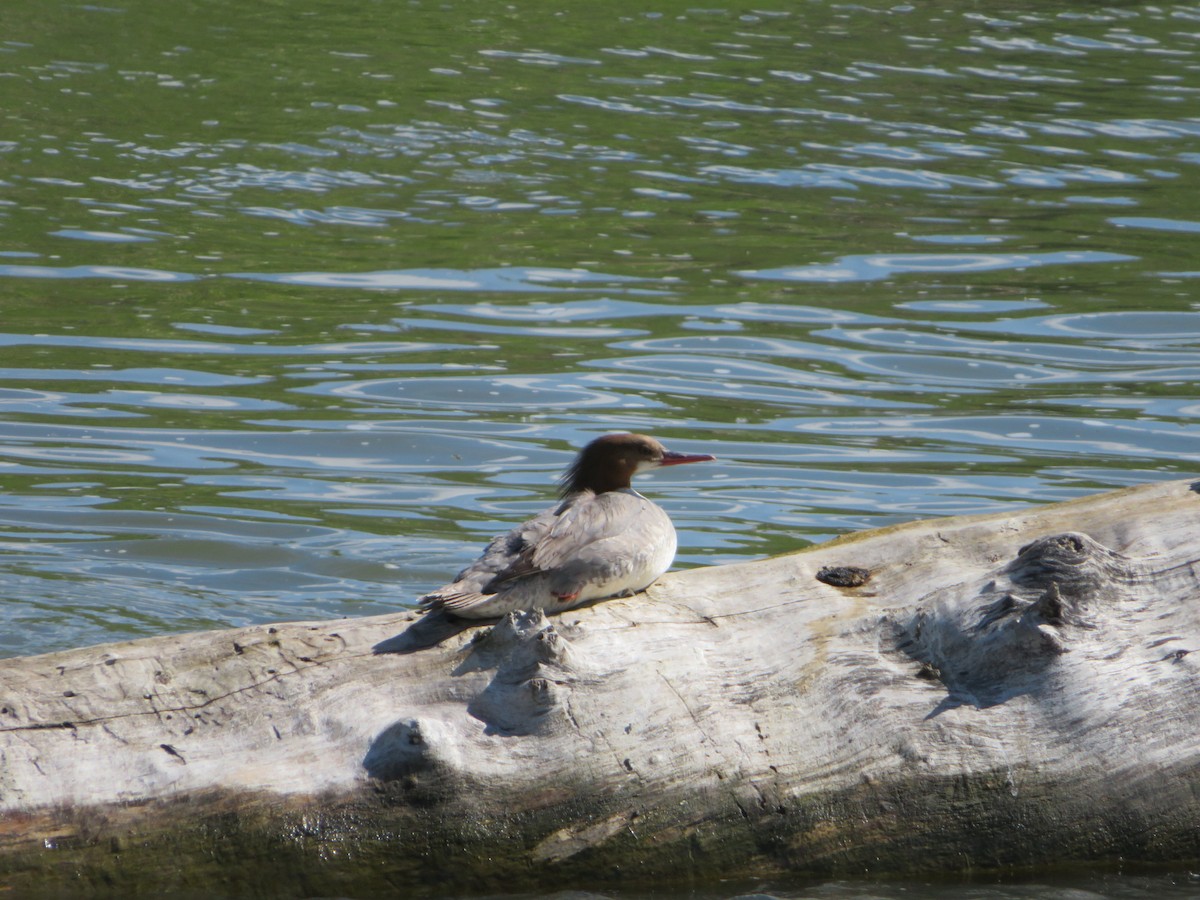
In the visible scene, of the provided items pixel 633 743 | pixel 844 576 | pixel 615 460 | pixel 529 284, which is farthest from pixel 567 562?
pixel 529 284

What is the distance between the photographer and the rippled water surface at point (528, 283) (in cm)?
756

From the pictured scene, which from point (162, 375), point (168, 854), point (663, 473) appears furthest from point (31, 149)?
point (168, 854)

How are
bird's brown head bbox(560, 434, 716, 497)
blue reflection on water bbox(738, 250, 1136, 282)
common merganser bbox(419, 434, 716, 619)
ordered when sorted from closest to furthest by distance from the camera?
common merganser bbox(419, 434, 716, 619) → bird's brown head bbox(560, 434, 716, 497) → blue reflection on water bbox(738, 250, 1136, 282)

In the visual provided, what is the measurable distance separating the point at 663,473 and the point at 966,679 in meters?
4.17

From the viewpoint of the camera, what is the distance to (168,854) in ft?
12.8

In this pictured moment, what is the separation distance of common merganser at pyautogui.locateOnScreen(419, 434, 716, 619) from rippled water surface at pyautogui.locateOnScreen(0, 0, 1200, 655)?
193 centimetres

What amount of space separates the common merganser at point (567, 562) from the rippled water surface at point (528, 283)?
193cm

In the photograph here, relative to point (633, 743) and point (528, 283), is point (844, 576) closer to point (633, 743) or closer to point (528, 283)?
point (633, 743)

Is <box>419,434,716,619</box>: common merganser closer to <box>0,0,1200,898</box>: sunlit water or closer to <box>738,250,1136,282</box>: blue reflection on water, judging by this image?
<box>0,0,1200,898</box>: sunlit water

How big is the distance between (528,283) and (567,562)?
22.6ft

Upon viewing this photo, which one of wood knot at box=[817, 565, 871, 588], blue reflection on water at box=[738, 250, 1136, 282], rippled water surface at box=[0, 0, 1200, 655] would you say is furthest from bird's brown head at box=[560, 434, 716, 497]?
blue reflection on water at box=[738, 250, 1136, 282]

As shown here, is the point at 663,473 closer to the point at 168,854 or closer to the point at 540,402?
the point at 540,402

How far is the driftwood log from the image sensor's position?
395 centimetres

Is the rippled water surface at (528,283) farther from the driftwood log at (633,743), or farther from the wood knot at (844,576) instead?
the wood knot at (844,576)
